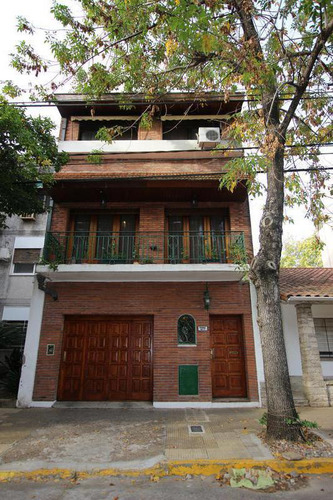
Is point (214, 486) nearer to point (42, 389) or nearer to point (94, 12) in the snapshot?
point (42, 389)

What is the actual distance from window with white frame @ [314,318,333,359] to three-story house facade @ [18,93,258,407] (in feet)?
7.03

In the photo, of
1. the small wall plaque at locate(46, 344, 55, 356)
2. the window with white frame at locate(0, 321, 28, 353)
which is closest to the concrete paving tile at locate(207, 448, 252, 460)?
the small wall plaque at locate(46, 344, 55, 356)

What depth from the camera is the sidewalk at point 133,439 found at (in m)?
4.22

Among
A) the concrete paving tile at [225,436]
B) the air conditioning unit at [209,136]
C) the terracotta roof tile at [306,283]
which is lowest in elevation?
the concrete paving tile at [225,436]

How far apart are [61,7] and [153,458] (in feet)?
26.3

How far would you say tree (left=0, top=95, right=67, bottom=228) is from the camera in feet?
19.5

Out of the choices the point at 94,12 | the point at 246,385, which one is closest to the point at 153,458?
the point at 246,385

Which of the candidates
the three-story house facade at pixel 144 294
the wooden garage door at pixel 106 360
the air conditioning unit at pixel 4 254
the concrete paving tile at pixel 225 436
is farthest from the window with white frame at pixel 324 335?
the air conditioning unit at pixel 4 254

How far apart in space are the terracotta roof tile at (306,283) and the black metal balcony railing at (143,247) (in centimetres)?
186

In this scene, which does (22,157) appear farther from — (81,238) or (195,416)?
(195,416)

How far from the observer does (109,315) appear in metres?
8.42

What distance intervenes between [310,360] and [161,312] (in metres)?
4.16

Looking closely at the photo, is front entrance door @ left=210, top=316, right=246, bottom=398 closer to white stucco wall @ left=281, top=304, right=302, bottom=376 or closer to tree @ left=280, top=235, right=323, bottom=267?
white stucco wall @ left=281, top=304, right=302, bottom=376

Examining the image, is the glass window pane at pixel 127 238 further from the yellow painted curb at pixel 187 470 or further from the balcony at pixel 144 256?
the yellow painted curb at pixel 187 470
